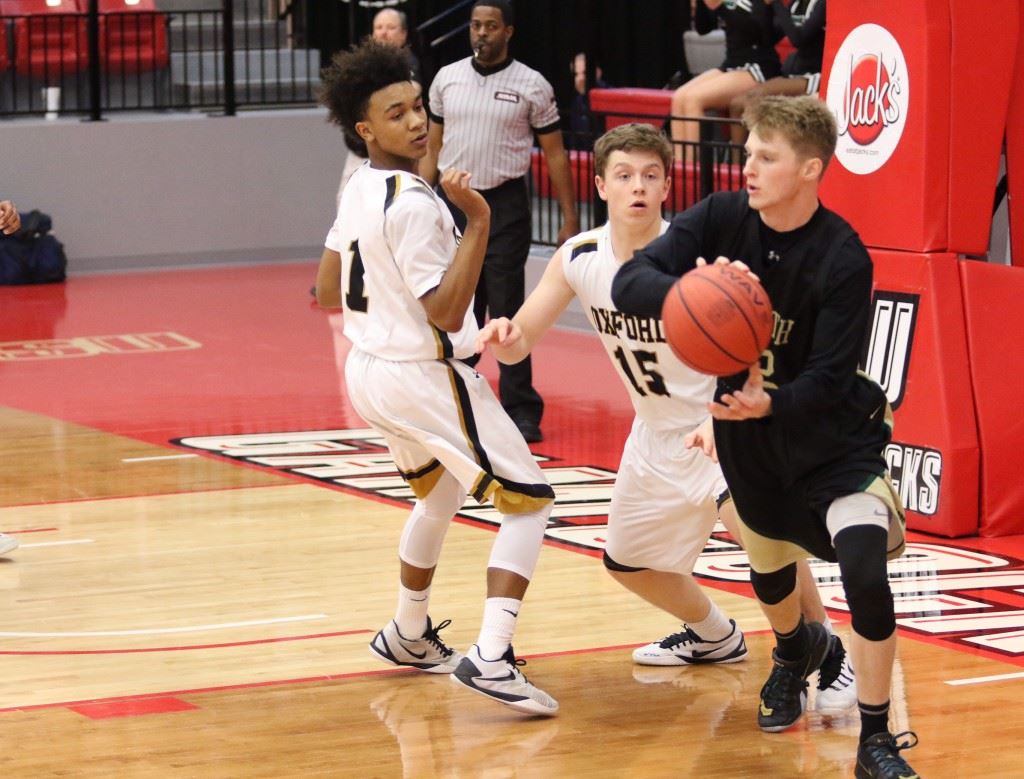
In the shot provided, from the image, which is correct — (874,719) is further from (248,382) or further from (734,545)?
(248,382)

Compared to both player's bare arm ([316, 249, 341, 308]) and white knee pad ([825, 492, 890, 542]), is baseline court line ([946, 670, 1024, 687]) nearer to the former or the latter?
white knee pad ([825, 492, 890, 542])

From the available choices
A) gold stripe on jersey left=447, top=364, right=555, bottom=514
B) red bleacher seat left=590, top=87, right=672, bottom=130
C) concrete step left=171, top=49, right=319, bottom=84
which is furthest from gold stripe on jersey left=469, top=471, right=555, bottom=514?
concrete step left=171, top=49, right=319, bottom=84

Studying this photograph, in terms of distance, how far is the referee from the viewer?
398 inches

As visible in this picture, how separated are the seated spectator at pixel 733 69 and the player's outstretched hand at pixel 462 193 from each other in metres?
7.56

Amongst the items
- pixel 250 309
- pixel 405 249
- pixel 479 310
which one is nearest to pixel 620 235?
pixel 405 249

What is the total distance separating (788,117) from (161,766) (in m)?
2.32

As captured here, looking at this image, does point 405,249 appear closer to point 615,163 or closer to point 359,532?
point 615,163

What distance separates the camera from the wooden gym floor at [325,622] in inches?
204

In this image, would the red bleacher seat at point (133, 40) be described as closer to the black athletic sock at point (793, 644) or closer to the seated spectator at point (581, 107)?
the seated spectator at point (581, 107)

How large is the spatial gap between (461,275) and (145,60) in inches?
529

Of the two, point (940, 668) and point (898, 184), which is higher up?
point (898, 184)

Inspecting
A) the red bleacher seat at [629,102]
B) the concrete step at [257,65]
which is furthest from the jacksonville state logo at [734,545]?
the concrete step at [257,65]

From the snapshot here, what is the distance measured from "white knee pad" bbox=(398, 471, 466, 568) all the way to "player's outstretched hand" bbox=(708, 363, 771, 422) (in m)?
1.39

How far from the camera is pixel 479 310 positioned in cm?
1058
